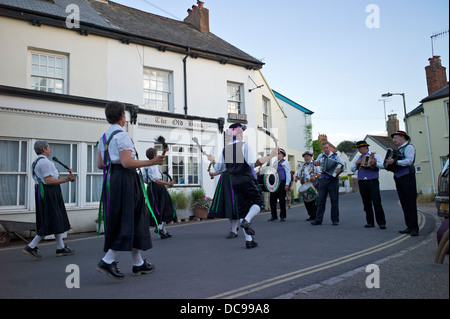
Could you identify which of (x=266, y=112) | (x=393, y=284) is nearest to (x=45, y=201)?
(x=393, y=284)

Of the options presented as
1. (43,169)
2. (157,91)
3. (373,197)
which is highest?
(157,91)

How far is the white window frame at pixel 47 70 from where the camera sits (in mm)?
11352

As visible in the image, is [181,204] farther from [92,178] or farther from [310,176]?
[310,176]

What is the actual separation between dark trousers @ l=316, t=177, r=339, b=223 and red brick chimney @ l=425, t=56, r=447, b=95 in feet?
62.5

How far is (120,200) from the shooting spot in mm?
4121

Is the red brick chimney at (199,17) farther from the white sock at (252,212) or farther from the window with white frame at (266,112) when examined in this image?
the white sock at (252,212)

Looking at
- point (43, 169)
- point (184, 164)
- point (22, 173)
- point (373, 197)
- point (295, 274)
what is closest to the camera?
point (295, 274)

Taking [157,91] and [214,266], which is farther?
[157,91]

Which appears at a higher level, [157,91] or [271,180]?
[157,91]

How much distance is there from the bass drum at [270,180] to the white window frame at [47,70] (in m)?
7.40

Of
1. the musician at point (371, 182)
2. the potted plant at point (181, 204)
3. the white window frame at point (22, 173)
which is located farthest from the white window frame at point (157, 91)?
the musician at point (371, 182)

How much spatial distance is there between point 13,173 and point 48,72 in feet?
12.1

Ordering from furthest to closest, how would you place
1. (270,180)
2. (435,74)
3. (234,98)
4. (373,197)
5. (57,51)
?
1. (435,74)
2. (234,98)
3. (57,51)
4. (270,180)
5. (373,197)
